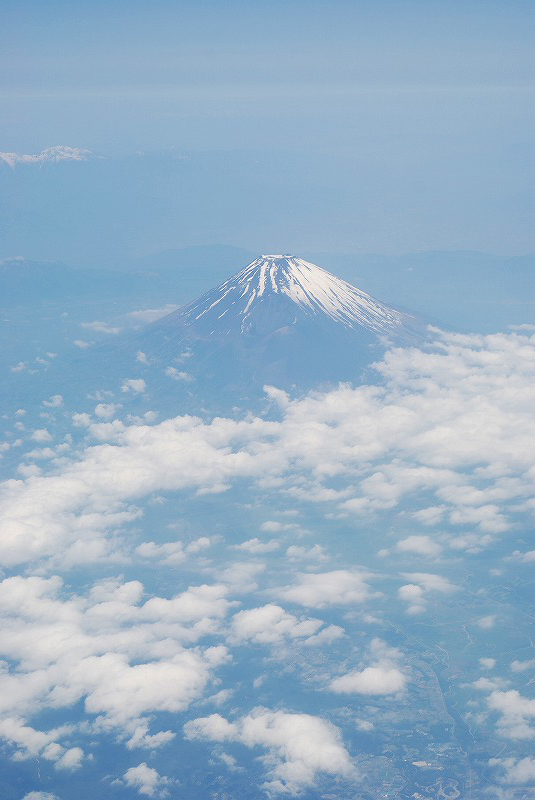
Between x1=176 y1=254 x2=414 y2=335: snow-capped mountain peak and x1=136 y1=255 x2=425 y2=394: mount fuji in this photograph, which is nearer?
x1=136 y1=255 x2=425 y2=394: mount fuji

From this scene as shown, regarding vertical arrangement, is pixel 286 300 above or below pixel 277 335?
above

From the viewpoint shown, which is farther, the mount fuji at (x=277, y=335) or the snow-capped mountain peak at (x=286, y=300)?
the snow-capped mountain peak at (x=286, y=300)

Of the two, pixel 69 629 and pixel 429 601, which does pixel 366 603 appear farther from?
pixel 69 629

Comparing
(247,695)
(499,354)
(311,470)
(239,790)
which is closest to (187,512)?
(311,470)

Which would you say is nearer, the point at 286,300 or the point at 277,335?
the point at 277,335
